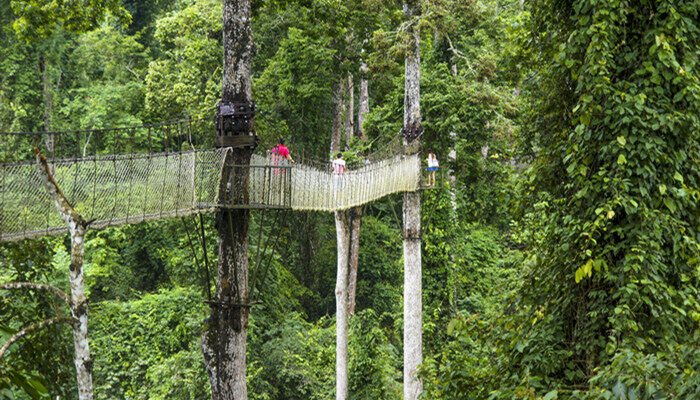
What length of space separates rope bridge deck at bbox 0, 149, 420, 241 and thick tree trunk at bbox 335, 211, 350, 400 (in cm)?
539

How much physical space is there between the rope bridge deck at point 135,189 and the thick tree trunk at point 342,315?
5389 millimetres

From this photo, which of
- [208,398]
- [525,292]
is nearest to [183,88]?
[208,398]

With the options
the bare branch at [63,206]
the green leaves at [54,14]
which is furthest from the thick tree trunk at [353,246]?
the bare branch at [63,206]

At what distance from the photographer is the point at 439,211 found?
520 inches

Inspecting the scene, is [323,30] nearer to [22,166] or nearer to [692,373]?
[22,166]

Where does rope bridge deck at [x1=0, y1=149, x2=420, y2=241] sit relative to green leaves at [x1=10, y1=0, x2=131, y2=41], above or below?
below

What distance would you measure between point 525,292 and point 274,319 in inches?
398

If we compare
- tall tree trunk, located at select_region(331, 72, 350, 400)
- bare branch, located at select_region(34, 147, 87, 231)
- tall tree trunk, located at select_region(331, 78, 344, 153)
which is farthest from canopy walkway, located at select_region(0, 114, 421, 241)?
tall tree trunk, located at select_region(331, 78, 344, 153)

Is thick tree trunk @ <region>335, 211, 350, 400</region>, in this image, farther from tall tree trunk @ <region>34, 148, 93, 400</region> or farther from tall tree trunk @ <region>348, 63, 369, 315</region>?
tall tree trunk @ <region>34, 148, 93, 400</region>

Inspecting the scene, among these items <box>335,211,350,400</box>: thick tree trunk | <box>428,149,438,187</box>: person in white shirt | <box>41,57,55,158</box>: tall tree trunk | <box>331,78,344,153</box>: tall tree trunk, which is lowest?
<box>335,211,350,400</box>: thick tree trunk

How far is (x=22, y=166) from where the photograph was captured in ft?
14.2

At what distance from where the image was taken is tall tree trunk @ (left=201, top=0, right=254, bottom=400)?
6.05 meters

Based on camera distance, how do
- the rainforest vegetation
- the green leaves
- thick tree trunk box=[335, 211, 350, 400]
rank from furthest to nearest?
thick tree trunk box=[335, 211, 350, 400], the green leaves, the rainforest vegetation

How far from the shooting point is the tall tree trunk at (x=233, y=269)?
6.05 m
